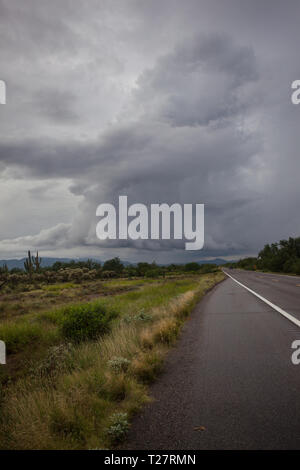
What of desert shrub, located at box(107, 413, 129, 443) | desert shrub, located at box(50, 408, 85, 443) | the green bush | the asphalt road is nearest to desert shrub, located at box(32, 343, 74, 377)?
the green bush

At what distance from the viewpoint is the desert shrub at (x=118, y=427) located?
10.5ft

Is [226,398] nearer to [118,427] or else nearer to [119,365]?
[118,427]

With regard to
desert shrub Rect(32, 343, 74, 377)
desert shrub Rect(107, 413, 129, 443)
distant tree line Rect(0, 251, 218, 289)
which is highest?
desert shrub Rect(107, 413, 129, 443)

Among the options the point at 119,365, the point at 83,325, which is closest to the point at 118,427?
the point at 119,365

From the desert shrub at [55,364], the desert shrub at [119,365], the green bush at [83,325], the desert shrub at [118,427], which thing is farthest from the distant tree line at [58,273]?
the desert shrub at [118,427]

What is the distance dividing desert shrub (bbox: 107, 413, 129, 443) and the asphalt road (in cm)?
12

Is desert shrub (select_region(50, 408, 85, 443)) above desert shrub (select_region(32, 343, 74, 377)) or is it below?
above

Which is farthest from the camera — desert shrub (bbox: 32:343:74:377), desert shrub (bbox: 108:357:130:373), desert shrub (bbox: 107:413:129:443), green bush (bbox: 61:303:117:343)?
green bush (bbox: 61:303:117:343)

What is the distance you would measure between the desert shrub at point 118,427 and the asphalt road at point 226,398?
121mm

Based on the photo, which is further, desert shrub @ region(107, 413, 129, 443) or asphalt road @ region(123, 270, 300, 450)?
desert shrub @ region(107, 413, 129, 443)

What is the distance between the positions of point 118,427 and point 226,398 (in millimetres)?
1623

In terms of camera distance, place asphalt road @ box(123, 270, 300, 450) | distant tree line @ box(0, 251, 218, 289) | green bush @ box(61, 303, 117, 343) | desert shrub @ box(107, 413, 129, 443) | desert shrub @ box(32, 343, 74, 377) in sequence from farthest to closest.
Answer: distant tree line @ box(0, 251, 218, 289), green bush @ box(61, 303, 117, 343), desert shrub @ box(32, 343, 74, 377), desert shrub @ box(107, 413, 129, 443), asphalt road @ box(123, 270, 300, 450)

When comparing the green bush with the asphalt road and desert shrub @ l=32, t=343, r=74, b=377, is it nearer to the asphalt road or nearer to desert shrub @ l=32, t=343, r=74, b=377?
desert shrub @ l=32, t=343, r=74, b=377

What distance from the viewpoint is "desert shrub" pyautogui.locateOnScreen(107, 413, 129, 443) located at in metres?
3.19
